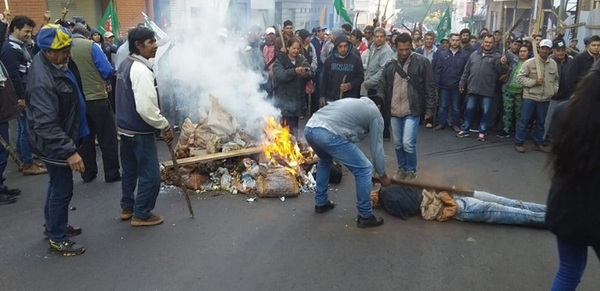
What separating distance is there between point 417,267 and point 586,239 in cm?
167

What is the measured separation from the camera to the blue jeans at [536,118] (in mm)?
7805

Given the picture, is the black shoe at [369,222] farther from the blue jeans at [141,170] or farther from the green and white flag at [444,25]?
the green and white flag at [444,25]

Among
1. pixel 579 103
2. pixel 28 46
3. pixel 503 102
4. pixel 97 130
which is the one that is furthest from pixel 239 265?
pixel 503 102

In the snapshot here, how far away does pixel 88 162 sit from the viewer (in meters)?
6.39

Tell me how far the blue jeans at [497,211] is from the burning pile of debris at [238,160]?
1.90 meters

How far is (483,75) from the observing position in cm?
853

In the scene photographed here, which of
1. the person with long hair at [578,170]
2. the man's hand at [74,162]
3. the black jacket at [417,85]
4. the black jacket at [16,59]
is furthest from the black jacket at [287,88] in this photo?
the person with long hair at [578,170]

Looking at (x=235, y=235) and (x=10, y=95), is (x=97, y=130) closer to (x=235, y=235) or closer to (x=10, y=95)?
(x=10, y=95)

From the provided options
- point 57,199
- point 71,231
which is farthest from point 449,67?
point 57,199

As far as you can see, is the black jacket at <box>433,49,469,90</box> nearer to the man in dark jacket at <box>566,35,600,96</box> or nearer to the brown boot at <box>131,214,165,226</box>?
the man in dark jacket at <box>566,35,600,96</box>

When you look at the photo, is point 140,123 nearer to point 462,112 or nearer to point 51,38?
point 51,38

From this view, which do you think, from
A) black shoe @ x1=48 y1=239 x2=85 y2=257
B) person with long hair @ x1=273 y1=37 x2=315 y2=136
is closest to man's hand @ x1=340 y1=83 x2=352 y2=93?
person with long hair @ x1=273 y1=37 x2=315 y2=136

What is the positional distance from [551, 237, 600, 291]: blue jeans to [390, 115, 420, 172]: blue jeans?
3.44m

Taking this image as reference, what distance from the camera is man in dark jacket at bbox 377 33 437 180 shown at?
20.2 ft
